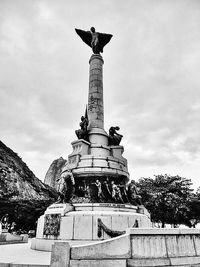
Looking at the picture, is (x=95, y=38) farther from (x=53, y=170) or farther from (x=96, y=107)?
(x=53, y=170)

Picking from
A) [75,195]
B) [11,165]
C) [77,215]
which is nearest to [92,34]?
[75,195]

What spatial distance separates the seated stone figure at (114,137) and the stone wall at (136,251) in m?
9.36

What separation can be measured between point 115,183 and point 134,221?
2.57 metres

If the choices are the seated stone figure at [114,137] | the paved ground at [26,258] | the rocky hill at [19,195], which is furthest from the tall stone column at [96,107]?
the rocky hill at [19,195]

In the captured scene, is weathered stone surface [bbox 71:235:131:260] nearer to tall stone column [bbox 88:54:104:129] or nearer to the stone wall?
the stone wall

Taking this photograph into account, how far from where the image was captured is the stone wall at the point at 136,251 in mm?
5855

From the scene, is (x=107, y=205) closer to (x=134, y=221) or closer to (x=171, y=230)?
(x=134, y=221)

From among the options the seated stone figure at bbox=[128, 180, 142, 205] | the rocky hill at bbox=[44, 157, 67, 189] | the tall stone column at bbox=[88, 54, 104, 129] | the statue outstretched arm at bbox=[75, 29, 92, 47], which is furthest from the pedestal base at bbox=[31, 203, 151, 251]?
the rocky hill at bbox=[44, 157, 67, 189]

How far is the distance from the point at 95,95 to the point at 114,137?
388 centimetres

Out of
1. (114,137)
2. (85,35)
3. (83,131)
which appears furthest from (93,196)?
(85,35)

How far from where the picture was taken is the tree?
30844mm

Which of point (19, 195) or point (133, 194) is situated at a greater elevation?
point (19, 195)

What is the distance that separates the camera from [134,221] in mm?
10789

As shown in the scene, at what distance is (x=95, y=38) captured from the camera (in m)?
20.6
